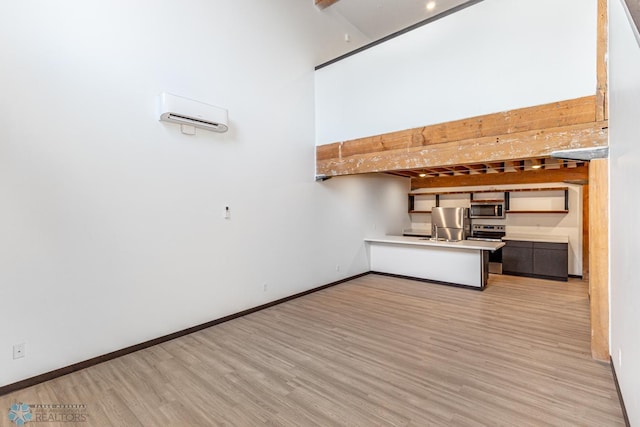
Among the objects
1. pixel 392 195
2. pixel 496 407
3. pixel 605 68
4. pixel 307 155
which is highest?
pixel 605 68

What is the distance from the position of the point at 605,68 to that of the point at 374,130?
2.49 metres

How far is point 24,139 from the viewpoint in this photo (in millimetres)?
2562

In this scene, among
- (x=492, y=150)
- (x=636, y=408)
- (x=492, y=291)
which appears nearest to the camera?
(x=636, y=408)

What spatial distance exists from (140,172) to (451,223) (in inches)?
222

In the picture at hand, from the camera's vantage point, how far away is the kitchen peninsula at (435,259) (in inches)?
207

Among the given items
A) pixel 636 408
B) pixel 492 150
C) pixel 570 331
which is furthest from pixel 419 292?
pixel 636 408

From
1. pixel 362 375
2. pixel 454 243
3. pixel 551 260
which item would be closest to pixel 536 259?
pixel 551 260

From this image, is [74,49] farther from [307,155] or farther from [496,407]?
[496,407]

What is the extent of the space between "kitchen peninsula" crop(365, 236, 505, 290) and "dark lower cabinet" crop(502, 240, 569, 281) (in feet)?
3.08

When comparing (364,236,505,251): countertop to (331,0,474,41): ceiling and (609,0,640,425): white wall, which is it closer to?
(609,0,640,425): white wall

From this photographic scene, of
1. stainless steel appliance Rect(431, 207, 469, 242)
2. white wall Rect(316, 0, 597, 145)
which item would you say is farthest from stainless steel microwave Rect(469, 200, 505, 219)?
white wall Rect(316, 0, 597, 145)

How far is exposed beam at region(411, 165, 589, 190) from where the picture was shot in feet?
19.5

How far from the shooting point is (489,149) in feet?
11.4

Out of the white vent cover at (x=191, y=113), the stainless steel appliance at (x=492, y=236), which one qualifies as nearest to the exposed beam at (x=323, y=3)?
the white vent cover at (x=191, y=113)
